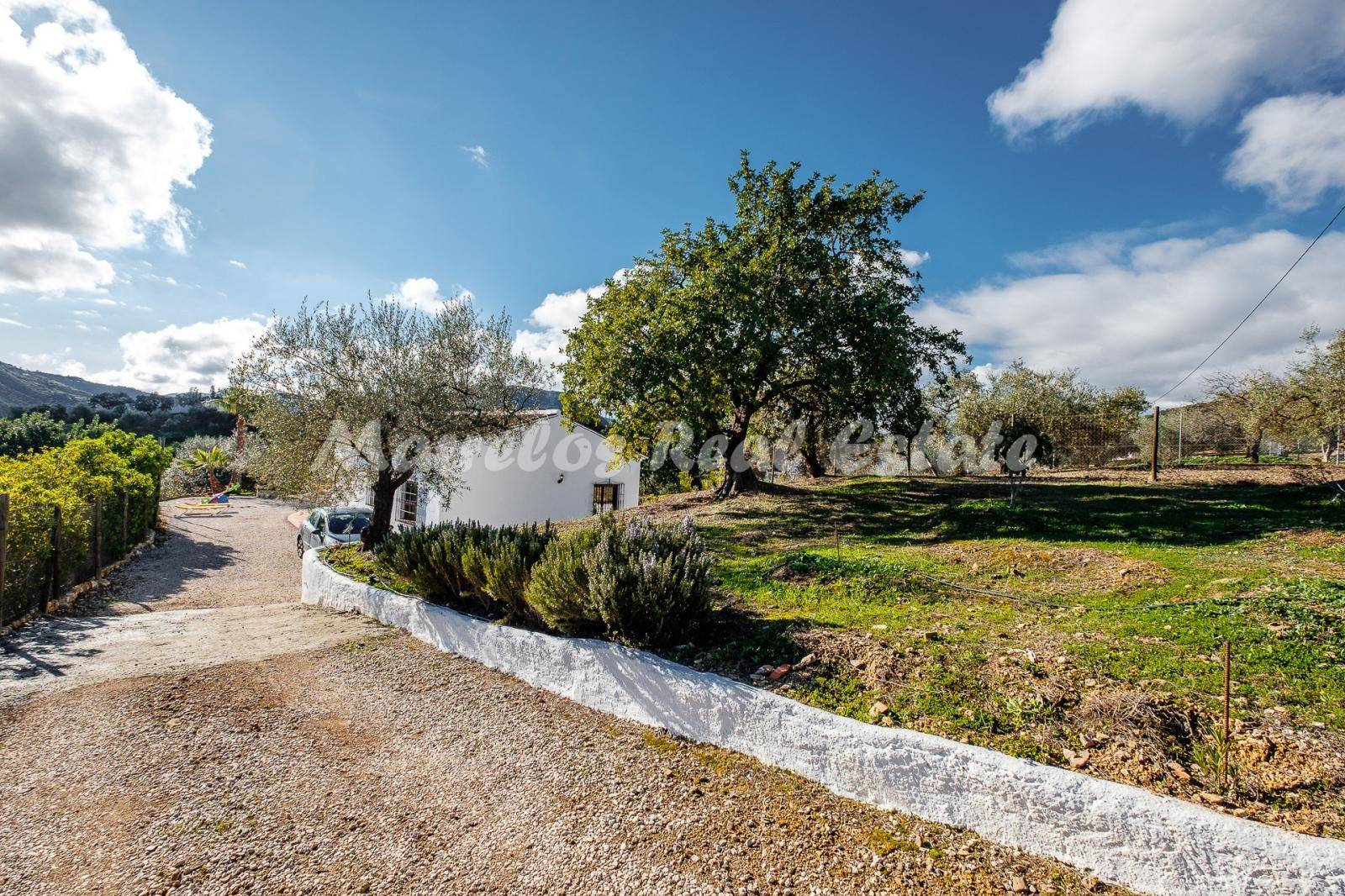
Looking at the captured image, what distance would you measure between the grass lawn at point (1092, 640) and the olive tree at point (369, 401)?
552 centimetres

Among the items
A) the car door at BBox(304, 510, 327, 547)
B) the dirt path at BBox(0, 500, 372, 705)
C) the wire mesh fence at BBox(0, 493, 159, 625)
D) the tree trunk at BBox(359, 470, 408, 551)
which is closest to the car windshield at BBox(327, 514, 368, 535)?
the car door at BBox(304, 510, 327, 547)

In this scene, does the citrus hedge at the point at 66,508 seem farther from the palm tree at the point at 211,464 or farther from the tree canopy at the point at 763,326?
the palm tree at the point at 211,464

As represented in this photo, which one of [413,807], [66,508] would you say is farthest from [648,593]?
[66,508]

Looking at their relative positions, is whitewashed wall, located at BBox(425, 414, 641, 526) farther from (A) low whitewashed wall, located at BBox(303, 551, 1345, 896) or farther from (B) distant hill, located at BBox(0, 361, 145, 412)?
(B) distant hill, located at BBox(0, 361, 145, 412)

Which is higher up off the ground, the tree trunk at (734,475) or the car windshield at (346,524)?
the tree trunk at (734,475)

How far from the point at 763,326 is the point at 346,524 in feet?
42.6

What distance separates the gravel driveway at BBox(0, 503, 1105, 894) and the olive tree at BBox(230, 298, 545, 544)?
197 inches

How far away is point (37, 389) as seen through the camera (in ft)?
272

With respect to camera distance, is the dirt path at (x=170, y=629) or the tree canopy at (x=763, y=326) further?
the tree canopy at (x=763, y=326)

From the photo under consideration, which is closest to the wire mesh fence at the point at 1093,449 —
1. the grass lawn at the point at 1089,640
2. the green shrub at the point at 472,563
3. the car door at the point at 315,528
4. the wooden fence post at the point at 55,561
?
the grass lawn at the point at 1089,640

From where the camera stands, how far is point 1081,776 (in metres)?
3.00

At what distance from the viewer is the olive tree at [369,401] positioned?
9.95 metres

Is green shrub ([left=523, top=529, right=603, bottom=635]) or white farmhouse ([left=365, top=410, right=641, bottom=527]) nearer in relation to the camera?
green shrub ([left=523, top=529, right=603, bottom=635])

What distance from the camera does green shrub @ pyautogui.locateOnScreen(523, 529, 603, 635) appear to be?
17.9 ft
